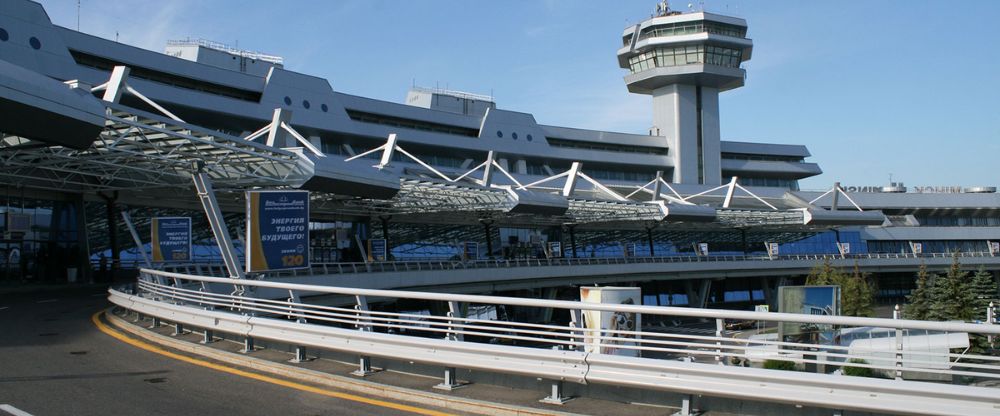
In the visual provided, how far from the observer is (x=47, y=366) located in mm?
11227

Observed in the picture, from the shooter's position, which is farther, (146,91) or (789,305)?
(146,91)

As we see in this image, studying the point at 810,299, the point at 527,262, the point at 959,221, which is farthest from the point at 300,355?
the point at 959,221

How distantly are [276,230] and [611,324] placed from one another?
846 cm

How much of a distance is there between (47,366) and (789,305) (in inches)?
644

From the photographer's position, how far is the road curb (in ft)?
26.0

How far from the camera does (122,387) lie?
9.61m

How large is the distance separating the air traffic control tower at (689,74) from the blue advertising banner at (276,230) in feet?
308

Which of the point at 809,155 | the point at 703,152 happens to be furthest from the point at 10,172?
the point at 809,155

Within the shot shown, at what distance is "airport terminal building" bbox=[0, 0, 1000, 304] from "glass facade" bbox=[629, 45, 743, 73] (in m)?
0.23

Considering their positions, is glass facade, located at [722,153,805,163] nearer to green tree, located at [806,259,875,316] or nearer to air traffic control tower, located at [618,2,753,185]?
air traffic control tower, located at [618,2,753,185]

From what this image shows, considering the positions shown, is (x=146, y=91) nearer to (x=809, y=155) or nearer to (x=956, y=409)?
(x=956, y=409)

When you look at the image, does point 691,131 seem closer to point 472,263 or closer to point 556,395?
point 472,263

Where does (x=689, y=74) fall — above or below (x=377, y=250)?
above

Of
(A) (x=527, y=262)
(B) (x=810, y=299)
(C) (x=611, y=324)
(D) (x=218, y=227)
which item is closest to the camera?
(C) (x=611, y=324)
